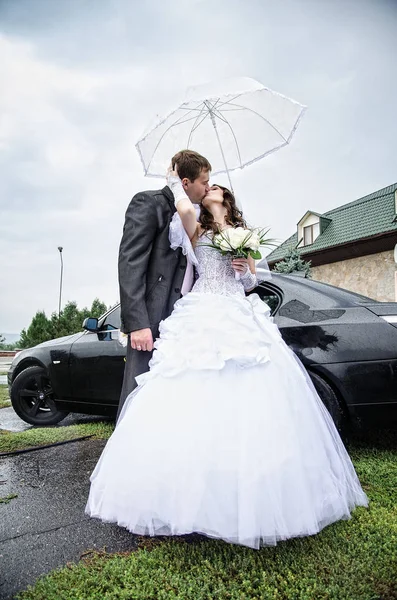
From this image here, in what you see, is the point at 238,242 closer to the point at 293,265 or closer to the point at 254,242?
the point at 254,242

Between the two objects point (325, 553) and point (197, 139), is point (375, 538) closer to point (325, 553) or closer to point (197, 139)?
point (325, 553)

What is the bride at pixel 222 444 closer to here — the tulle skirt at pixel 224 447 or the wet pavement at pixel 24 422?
the tulle skirt at pixel 224 447

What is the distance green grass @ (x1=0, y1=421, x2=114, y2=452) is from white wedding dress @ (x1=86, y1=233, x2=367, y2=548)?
8.14 ft

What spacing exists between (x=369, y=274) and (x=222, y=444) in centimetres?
1611

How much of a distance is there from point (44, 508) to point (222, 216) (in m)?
2.12

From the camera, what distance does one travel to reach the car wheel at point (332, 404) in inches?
130

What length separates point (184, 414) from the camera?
6.79 ft

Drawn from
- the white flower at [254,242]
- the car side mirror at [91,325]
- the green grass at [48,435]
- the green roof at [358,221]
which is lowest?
the green grass at [48,435]

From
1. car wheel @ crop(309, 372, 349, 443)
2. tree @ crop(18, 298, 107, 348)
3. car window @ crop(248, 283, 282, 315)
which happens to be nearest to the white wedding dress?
car wheel @ crop(309, 372, 349, 443)

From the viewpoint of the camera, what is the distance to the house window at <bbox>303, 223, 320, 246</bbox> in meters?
20.5

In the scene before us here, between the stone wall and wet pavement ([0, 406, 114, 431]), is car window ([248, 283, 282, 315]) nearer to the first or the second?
wet pavement ([0, 406, 114, 431])

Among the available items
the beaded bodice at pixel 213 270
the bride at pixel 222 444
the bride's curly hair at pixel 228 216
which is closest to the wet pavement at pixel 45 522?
the bride at pixel 222 444

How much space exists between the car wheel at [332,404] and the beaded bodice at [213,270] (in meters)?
1.19

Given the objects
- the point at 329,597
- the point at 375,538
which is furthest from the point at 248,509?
the point at 375,538
